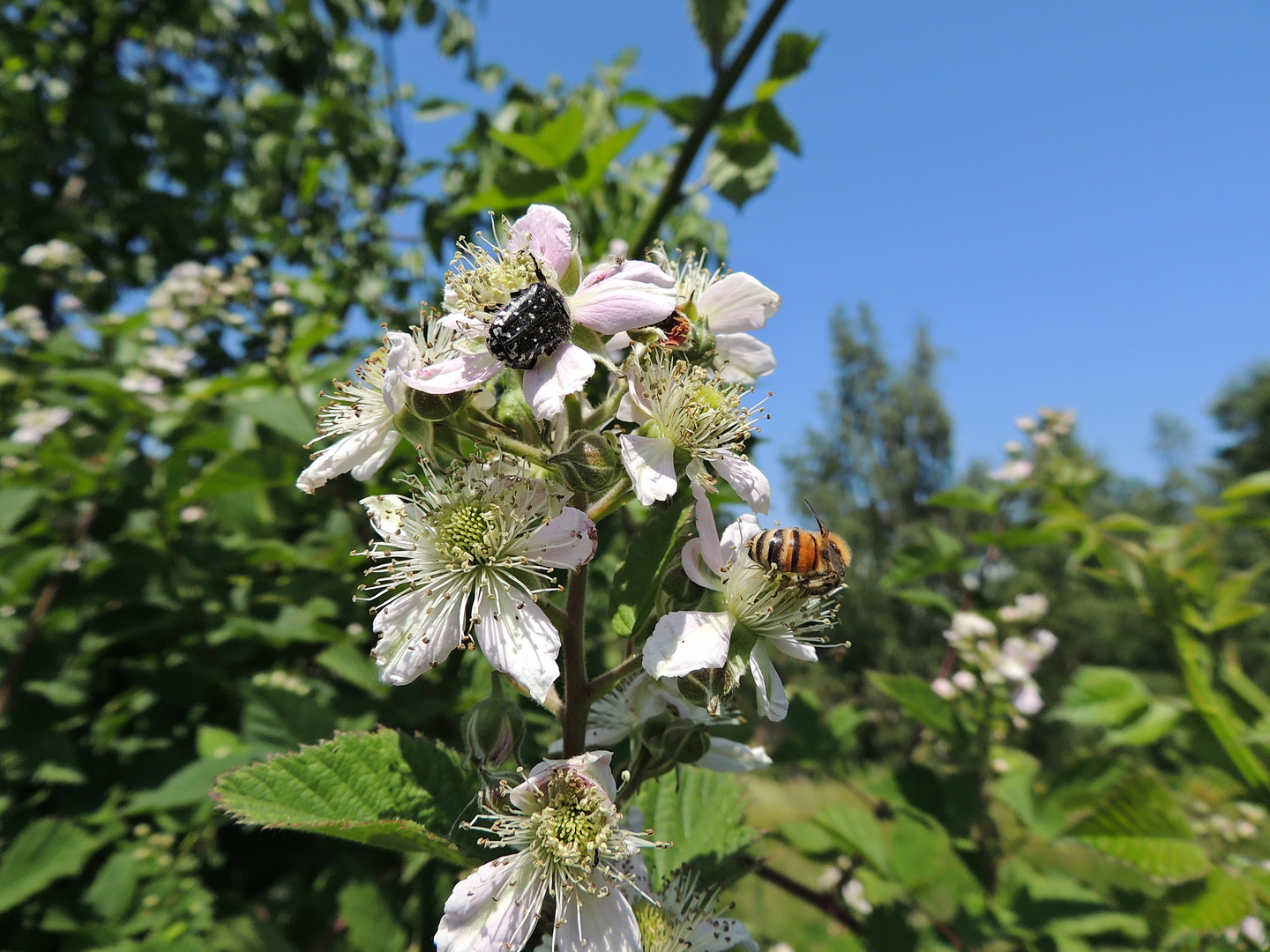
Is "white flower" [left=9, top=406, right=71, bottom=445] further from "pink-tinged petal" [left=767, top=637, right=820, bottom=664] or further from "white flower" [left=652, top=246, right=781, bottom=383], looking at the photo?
"pink-tinged petal" [left=767, top=637, right=820, bottom=664]

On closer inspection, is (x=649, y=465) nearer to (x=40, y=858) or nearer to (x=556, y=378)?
(x=556, y=378)

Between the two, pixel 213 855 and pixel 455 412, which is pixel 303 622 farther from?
pixel 455 412

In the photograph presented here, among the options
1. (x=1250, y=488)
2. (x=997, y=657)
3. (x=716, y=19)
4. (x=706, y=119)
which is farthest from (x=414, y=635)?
Answer: (x=997, y=657)

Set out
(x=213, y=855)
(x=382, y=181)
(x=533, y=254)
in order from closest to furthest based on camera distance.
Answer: (x=533, y=254) → (x=213, y=855) → (x=382, y=181)

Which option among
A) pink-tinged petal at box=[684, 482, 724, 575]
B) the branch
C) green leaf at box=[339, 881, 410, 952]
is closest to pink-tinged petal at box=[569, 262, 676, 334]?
pink-tinged petal at box=[684, 482, 724, 575]

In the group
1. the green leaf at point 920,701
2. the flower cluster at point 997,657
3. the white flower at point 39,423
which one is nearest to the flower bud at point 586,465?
the green leaf at point 920,701

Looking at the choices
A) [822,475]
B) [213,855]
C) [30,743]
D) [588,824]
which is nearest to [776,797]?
[213,855]
